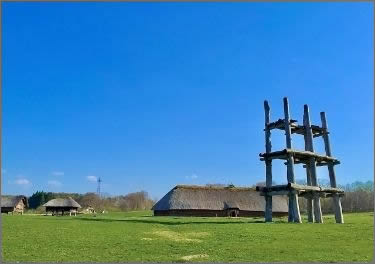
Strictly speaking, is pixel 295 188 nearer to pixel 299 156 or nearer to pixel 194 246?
pixel 299 156

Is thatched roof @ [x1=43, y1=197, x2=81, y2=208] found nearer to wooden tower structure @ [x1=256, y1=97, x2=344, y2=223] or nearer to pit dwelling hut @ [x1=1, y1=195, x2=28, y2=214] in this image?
pit dwelling hut @ [x1=1, y1=195, x2=28, y2=214]

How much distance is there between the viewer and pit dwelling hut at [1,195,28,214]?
273 feet

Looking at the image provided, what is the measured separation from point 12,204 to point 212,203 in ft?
139

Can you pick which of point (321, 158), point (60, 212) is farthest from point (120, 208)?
point (321, 158)

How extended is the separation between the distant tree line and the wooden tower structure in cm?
8561

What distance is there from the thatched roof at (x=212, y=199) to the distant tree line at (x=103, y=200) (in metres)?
53.5

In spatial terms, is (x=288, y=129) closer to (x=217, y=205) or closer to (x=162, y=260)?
(x=162, y=260)

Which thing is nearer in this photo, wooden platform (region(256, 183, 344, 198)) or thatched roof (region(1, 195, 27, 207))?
wooden platform (region(256, 183, 344, 198))

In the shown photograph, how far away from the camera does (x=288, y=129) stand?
31.8 m

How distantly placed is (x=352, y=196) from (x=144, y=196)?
191 feet

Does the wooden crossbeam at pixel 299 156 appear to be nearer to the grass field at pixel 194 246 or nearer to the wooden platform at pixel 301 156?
the wooden platform at pixel 301 156

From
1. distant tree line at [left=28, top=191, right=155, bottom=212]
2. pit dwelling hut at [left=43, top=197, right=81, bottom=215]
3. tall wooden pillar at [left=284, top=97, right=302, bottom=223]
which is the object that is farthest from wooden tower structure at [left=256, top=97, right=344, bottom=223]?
distant tree line at [left=28, top=191, right=155, bottom=212]

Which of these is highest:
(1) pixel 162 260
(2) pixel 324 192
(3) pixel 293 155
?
(3) pixel 293 155

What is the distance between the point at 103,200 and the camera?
12419 centimetres
